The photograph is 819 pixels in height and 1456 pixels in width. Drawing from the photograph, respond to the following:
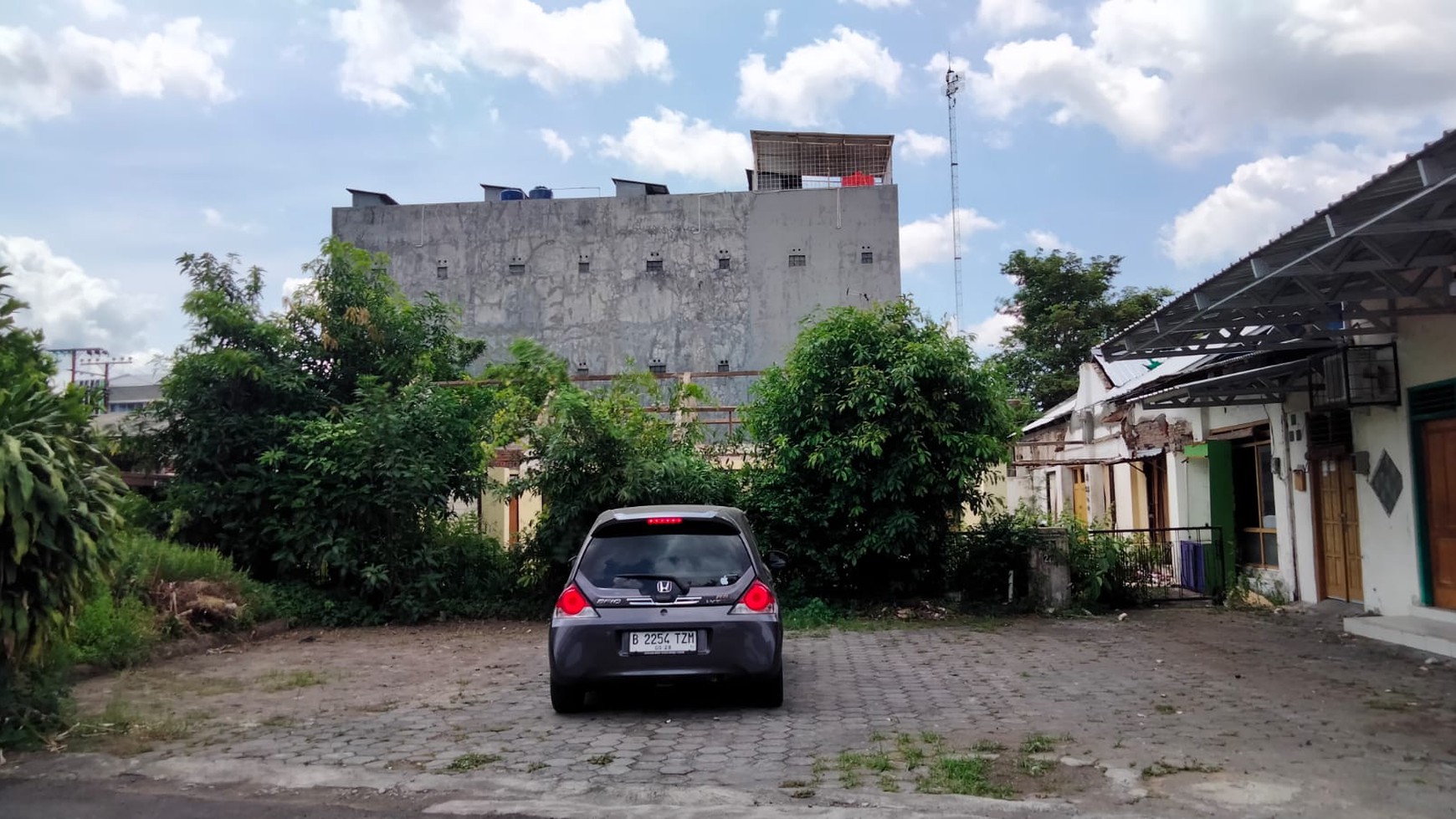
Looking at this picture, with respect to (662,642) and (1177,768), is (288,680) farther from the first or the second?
(1177,768)

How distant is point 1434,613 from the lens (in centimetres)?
1060

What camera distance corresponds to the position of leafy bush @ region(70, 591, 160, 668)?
9.30 m

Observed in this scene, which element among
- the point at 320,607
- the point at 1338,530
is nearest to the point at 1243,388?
the point at 1338,530

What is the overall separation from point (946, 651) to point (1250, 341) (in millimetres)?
4761

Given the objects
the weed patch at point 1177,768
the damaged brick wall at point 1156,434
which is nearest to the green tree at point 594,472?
the damaged brick wall at point 1156,434

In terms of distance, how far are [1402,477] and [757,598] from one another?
26.3ft

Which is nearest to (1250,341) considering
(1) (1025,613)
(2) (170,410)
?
(1) (1025,613)

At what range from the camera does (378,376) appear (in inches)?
592

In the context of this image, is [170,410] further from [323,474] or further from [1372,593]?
[1372,593]

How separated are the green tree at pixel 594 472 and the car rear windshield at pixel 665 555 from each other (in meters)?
5.45

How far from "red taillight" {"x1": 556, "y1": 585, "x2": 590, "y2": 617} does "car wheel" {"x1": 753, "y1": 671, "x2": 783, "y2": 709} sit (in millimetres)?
1416

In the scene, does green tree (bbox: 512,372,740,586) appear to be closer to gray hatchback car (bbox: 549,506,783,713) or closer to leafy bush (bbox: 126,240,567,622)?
leafy bush (bbox: 126,240,567,622)

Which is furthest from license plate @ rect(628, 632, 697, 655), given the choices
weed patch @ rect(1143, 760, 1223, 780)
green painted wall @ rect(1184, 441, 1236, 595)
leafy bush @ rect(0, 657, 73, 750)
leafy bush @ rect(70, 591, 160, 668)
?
green painted wall @ rect(1184, 441, 1236, 595)

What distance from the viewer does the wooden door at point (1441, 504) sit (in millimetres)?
10430
